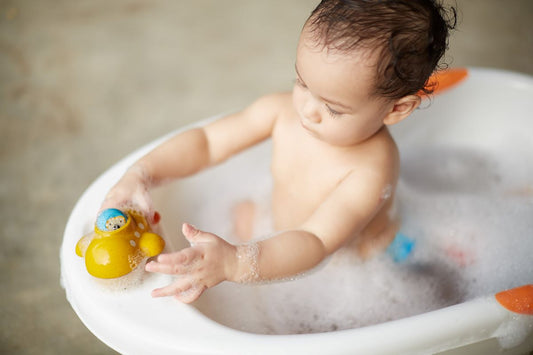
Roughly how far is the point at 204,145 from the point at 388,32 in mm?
452

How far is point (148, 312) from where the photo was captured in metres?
0.76

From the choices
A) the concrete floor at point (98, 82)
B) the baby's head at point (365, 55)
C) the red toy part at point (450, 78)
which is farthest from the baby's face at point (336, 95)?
the concrete floor at point (98, 82)

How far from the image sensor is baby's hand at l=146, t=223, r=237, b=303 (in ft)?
2.30

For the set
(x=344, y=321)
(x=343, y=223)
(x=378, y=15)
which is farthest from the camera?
(x=344, y=321)

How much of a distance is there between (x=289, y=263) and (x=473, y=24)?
1746 mm

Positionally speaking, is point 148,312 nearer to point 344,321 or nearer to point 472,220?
point 344,321

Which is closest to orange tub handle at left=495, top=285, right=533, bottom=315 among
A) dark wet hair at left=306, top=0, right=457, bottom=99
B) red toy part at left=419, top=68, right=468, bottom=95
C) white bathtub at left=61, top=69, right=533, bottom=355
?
white bathtub at left=61, top=69, right=533, bottom=355

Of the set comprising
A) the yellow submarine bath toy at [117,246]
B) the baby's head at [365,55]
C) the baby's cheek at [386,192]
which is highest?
the baby's head at [365,55]

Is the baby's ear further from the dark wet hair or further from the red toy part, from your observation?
the red toy part

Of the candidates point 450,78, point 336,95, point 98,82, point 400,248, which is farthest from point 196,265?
point 98,82

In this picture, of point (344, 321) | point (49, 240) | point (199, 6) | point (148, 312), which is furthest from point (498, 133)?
point (199, 6)

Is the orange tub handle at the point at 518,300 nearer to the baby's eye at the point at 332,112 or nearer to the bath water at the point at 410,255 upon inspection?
the bath water at the point at 410,255

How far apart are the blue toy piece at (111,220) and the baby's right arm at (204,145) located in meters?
0.12

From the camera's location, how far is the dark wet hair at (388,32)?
721mm
